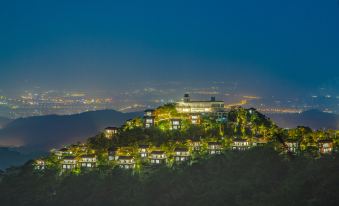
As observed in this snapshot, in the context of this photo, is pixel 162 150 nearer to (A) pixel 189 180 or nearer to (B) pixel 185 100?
(A) pixel 189 180

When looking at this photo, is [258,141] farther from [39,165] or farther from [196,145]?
[39,165]

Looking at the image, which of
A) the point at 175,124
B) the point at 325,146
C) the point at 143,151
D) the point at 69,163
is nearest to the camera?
the point at 325,146

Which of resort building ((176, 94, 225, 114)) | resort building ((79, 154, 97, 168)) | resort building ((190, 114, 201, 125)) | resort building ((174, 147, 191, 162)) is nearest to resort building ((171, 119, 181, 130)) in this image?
resort building ((190, 114, 201, 125))

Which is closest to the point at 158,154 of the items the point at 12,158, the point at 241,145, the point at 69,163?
the point at 241,145

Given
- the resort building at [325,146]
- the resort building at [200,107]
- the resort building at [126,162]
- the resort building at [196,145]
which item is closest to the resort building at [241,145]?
the resort building at [196,145]

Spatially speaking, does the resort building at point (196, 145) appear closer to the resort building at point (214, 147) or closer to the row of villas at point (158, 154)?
the row of villas at point (158, 154)

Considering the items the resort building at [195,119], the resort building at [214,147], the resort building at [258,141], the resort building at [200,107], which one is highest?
the resort building at [200,107]
